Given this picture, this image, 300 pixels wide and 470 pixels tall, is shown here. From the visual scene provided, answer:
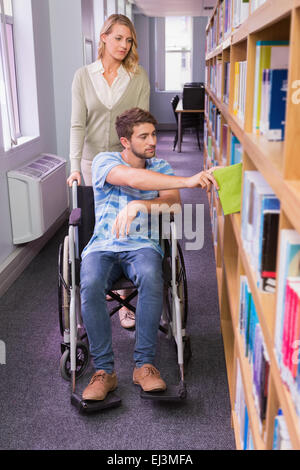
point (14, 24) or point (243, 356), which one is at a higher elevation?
point (14, 24)

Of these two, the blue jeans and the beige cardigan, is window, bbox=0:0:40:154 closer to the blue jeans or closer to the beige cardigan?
the beige cardigan

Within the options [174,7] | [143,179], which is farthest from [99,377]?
[174,7]

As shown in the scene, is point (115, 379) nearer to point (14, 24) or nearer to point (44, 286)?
Result: point (44, 286)

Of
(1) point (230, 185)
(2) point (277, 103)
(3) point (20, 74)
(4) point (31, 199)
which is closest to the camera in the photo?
(2) point (277, 103)

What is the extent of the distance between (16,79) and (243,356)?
10.4 ft

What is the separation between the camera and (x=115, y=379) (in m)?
2.21

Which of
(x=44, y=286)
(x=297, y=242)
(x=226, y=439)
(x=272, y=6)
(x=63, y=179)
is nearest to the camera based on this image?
(x=297, y=242)

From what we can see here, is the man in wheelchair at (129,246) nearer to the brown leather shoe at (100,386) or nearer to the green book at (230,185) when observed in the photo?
the brown leather shoe at (100,386)

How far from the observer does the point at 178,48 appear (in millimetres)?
11555

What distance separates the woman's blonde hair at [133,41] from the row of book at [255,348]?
1589 mm

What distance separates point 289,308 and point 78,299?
1584 mm

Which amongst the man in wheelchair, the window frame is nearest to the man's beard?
the man in wheelchair

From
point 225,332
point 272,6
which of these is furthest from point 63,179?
point 272,6

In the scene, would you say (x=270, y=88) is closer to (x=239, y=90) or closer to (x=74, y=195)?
(x=239, y=90)
